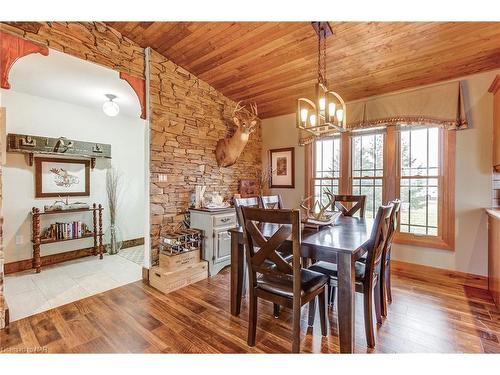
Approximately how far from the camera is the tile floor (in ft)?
8.13

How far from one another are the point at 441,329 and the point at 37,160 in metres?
5.44

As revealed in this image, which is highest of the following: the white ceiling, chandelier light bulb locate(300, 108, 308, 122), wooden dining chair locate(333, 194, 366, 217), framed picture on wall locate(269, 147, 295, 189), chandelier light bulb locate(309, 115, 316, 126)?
the white ceiling

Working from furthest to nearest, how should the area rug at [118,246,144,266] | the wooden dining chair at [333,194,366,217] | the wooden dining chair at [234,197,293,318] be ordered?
the area rug at [118,246,144,266], the wooden dining chair at [333,194,366,217], the wooden dining chair at [234,197,293,318]

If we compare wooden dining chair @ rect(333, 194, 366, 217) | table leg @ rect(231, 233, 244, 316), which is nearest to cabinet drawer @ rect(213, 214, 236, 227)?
table leg @ rect(231, 233, 244, 316)

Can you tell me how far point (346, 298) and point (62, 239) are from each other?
162 inches

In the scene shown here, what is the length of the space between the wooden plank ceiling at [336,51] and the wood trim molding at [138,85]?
0.49m

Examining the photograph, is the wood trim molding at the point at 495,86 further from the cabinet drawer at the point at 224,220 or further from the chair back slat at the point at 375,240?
the cabinet drawer at the point at 224,220

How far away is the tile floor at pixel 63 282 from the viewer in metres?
2.48

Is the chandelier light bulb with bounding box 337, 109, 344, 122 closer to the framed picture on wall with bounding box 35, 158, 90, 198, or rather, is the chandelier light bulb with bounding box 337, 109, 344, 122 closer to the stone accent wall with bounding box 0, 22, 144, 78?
the stone accent wall with bounding box 0, 22, 144, 78

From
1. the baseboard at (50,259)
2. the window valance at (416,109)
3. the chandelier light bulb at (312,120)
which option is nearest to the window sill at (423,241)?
the window valance at (416,109)

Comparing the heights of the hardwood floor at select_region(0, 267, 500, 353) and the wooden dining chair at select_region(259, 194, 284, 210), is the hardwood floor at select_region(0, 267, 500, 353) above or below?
below

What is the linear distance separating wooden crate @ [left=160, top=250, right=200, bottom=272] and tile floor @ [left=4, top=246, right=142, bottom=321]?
0.57 m

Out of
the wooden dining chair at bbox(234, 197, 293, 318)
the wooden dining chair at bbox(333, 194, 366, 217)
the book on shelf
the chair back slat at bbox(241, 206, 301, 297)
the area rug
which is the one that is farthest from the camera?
the area rug

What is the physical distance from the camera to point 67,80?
3.09 metres
